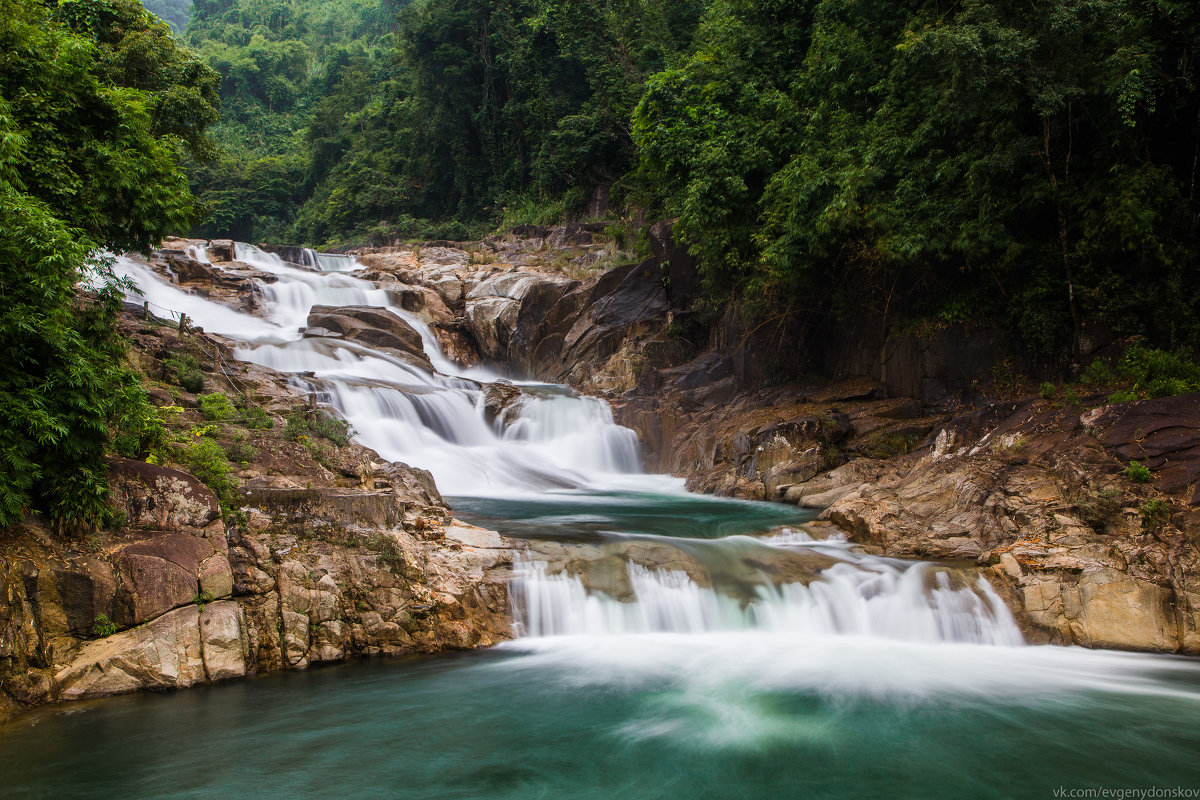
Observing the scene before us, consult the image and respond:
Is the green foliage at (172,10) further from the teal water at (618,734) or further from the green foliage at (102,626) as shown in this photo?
the teal water at (618,734)

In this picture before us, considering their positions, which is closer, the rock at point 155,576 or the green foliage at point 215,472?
the rock at point 155,576

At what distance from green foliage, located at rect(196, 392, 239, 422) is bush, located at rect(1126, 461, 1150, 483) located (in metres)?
12.7

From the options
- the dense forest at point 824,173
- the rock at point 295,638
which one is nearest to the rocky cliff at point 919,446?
the dense forest at point 824,173

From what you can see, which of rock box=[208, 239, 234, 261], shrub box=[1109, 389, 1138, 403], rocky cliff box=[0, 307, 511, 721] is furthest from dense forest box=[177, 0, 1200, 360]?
rock box=[208, 239, 234, 261]

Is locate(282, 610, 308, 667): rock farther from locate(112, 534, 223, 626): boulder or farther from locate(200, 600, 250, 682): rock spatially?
locate(112, 534, 223, 626): boulder

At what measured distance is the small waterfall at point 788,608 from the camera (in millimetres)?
8922

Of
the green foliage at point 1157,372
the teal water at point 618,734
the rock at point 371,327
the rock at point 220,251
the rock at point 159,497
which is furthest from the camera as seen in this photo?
the rock at point 220,251

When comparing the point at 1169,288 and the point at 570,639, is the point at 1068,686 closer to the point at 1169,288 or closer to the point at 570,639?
the point at 570,639

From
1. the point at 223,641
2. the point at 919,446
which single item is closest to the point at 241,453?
the point at 223,641

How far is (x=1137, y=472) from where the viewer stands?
950 centimetres

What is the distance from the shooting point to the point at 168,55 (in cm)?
1513

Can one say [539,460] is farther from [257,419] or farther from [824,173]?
[824,173]

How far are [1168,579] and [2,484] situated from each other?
12.3 m

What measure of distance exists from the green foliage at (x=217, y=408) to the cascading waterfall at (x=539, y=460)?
129 inches
